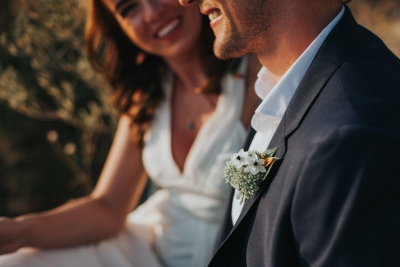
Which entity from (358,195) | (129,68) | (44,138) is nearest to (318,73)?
(358,195)

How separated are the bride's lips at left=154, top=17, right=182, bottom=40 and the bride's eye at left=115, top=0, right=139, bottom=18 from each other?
0.55 feet

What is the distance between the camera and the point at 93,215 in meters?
3.04

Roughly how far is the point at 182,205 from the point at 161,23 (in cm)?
86

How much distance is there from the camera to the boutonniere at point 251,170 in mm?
1806

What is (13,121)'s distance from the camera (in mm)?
5340

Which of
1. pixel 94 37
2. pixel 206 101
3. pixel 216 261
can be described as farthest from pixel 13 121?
pixel 216 261

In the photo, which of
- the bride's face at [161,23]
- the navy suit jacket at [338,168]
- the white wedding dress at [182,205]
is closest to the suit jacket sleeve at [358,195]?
the navy suit jacket at [338,168]

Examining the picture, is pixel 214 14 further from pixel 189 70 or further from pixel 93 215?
pixel 93 215

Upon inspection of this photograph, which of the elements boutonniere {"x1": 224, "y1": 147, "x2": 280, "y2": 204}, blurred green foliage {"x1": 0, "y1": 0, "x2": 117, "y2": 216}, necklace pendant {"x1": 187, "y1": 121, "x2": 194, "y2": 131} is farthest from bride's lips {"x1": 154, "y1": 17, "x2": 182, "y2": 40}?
blurred green foliage {"x1": 0, "y1": 0, "x2": 117, "y2": 216}

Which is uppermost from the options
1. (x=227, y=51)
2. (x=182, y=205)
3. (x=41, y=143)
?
(x=227, y=51)

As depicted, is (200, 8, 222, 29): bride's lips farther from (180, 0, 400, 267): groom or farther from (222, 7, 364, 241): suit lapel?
(222, 7, 364, 241): suit lapel

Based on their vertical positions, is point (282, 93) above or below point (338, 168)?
below

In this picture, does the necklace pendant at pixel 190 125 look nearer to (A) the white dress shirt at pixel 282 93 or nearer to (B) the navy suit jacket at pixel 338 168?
(A) the white dress shirt at pixel 282 93

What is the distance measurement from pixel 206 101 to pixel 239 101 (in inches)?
9.4
